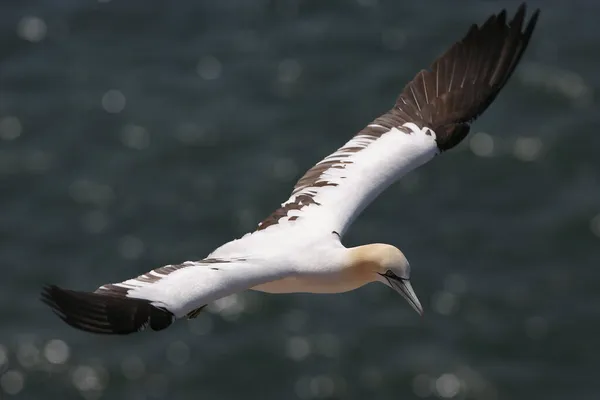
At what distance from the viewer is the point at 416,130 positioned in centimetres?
1784

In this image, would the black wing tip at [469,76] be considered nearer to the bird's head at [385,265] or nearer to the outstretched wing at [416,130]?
the outstretched wing at [416,130]

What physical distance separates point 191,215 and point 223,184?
3.48 feet

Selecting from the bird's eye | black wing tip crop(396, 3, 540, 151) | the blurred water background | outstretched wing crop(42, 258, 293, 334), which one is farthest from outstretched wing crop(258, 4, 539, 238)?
the blurred water background

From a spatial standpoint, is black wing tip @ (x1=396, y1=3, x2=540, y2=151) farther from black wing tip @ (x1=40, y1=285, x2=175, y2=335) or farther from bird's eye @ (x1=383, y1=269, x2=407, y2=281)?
black wing tip @ (x1=40, y1=285, x2=175, y2=335)

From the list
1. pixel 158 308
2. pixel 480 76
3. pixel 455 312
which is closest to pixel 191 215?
pixel 455 312

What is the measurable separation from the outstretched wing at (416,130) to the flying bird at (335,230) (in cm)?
1

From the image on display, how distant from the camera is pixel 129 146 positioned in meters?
36.7

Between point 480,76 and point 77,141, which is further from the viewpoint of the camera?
point 77,141

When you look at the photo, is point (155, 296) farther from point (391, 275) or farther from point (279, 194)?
point (279, 194)

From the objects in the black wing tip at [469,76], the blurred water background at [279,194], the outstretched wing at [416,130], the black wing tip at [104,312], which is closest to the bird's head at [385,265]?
the outstretched wing at [416,130]

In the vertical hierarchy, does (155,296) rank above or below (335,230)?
below

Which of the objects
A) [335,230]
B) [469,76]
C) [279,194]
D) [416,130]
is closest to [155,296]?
[335,230]

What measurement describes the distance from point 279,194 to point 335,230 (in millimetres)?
18416

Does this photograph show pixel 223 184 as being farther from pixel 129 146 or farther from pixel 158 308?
pixel 158 308
